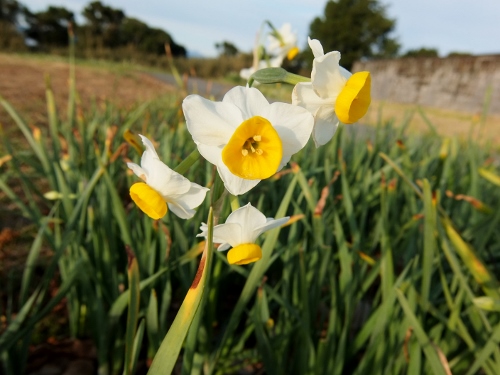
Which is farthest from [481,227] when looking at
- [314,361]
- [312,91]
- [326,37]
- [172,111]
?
[326,37]

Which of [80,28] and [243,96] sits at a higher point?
[80,28]

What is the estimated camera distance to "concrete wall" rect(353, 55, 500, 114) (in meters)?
8.81

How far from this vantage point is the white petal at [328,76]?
1.55 ft

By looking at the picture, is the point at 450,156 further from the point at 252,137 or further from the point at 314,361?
the point at 252,137

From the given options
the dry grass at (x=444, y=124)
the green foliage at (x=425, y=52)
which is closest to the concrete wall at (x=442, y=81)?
the dry grass at (x=444, y=124)

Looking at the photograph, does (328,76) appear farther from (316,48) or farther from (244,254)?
(244,254)

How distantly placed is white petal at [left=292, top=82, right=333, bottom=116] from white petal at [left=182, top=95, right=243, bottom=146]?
0.26 ft

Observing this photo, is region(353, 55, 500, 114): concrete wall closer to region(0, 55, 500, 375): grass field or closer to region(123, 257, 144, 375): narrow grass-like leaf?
region(0, 55, 500, 375): grass field

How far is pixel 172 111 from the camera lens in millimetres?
3059

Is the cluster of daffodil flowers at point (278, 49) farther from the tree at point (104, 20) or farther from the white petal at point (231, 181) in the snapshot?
the tree at point (104, 20)

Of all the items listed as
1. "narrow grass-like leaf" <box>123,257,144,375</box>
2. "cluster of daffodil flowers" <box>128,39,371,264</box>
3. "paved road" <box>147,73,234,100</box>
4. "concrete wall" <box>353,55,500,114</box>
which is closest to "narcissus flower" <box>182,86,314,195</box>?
"cluster of daffodil flowers" <box>128,39,371,264</box>

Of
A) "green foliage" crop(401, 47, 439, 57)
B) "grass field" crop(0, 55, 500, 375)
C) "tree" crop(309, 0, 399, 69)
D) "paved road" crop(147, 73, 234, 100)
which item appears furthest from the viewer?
"green foliage" crop(401, 47, 439, 57)

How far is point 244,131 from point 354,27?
32400mm

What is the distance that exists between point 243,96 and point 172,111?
2.69 metres
